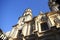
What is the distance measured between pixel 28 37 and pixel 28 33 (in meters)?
1.85

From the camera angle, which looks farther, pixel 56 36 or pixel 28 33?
pixel 28 33

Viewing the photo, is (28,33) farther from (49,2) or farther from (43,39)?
(49,2)

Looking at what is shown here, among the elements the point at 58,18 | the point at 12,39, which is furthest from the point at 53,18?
the point at 12,39

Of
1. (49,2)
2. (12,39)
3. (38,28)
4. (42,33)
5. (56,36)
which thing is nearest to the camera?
(56,36)

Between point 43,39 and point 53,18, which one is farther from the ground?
point 53,18

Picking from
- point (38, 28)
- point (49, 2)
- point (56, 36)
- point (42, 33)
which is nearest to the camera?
point (56, 36)

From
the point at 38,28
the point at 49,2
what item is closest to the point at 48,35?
the point at 38,28

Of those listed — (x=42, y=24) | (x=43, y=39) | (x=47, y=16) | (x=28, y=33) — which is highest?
(x=47, y=16)

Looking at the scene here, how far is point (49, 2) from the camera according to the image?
154 feet

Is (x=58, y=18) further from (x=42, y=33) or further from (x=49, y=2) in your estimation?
(x=49, y=2)

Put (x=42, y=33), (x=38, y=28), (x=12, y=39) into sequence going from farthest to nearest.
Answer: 1. (x=12, y=39)
2. (x=38, y=28)
3. (x=42, y=33)

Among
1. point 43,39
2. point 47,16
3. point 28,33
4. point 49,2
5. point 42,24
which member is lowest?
point 43,39

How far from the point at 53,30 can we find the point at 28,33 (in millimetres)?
6599

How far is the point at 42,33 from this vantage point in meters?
26.5
